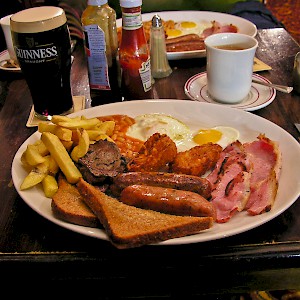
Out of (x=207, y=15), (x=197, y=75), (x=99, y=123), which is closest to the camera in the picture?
(x=99, y=123)

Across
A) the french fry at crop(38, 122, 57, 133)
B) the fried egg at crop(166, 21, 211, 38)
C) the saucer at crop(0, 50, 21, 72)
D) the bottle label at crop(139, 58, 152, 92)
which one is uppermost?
the french fry at crop(38, 122, 57, 133)

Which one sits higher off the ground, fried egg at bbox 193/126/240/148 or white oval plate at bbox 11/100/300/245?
white oval plate at bbox 11/100/300/245

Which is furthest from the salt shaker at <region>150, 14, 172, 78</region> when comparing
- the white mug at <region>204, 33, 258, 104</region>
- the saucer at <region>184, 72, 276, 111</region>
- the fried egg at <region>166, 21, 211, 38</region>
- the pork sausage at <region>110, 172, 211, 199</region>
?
the pork sausage at <region>110, 172, 211, 199</region>

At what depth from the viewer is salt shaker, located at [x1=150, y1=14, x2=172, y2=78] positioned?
1.88 m

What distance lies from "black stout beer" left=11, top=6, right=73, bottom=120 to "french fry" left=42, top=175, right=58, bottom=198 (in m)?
0.53

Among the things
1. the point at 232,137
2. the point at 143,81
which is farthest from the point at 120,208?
the point at 143,81

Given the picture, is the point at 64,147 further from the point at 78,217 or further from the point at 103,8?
the point at 103,8

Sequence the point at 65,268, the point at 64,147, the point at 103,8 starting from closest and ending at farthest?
the point at 65,268 → the point at 64,147 → the point at 103,8

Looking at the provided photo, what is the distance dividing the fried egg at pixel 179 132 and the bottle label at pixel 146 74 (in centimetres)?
21

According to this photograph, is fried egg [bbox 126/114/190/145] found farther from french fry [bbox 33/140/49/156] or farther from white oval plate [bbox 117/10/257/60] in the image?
white oval plate [bbox 117/10/257/60]

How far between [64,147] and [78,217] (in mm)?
291

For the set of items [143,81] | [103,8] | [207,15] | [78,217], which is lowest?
[207,15]

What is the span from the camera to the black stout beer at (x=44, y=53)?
1.44 m

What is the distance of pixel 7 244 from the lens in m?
1.05
